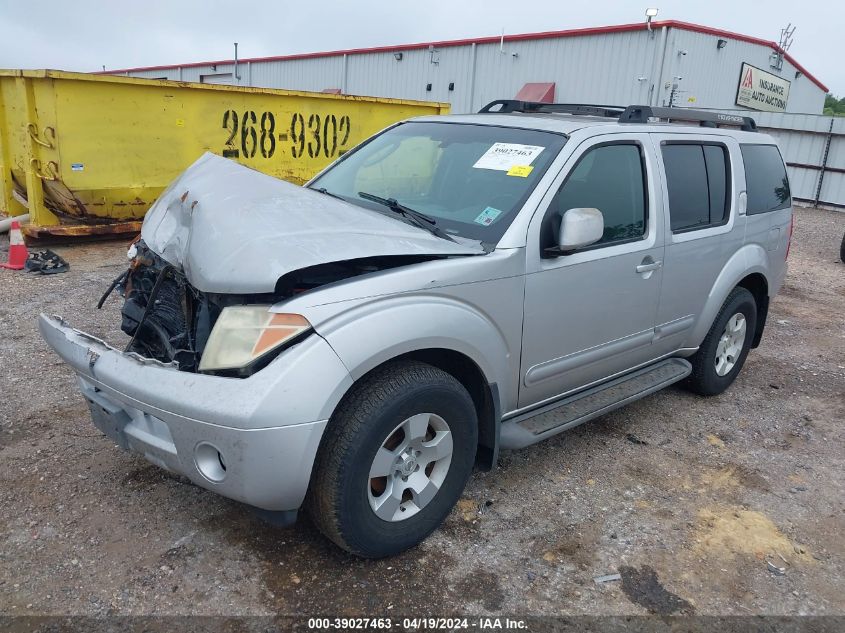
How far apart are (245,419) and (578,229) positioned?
165cm

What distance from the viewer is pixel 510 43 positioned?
20500 mm

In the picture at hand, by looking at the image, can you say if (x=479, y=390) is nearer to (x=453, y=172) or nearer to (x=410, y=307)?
(x=410, y=307)

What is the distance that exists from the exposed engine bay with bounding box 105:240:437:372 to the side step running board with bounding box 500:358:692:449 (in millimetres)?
989

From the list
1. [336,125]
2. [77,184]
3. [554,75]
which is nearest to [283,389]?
[77,184]

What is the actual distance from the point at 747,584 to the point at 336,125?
882 cm

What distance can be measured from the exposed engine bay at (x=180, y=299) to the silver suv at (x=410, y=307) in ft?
0.04

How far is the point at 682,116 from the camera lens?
4234 mm

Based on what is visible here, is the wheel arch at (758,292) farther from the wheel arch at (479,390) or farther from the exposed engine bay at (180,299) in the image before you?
the exposed engine bay at (180,299)

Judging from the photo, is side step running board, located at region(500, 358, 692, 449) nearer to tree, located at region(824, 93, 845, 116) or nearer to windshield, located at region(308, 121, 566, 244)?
windshield, located at region(308, 121, 566, 244)

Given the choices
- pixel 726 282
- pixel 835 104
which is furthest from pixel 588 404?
pixel 835 104

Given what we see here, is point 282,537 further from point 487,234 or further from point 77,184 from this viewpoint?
point 77,184

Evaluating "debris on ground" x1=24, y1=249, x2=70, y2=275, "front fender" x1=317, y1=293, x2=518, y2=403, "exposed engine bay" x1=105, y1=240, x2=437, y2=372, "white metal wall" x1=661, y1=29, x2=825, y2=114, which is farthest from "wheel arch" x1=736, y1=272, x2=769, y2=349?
"white metal wall" x1=661, y1=29, x2=825, y2=114

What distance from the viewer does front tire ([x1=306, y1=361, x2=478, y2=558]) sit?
2.48 metres

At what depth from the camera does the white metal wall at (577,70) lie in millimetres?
17375
